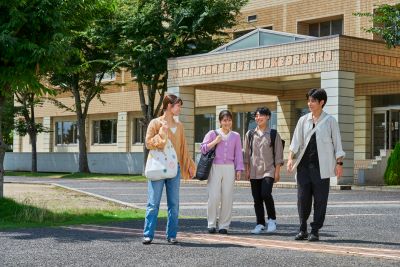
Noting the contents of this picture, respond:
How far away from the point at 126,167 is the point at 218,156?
106ft

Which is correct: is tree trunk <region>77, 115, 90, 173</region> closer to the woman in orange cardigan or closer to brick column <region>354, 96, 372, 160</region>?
brick column <region>354, 96, 372, 160</region>

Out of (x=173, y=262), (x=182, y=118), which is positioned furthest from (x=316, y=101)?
(x=182, y=118)

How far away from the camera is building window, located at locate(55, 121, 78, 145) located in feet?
161

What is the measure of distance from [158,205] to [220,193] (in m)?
1.64

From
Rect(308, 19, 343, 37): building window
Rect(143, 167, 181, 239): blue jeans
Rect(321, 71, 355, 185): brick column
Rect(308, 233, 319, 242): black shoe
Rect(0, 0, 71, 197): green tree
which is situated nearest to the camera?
Rect(143, 167, 181, 239): blue jeans

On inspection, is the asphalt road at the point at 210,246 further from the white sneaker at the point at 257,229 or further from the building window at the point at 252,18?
the building window at the point at 252,18

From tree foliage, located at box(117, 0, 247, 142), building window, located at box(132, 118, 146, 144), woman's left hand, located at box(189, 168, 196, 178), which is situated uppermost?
tree foliage, located at box(117, 0, 247, 142)

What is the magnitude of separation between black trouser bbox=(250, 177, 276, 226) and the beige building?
1458 cm

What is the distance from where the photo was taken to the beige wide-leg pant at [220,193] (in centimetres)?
1073

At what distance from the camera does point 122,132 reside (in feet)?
146

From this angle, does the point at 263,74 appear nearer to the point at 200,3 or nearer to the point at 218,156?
the point at 200,3

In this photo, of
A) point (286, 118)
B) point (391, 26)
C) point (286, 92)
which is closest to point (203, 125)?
point (286, 118)

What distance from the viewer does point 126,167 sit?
42781 mm

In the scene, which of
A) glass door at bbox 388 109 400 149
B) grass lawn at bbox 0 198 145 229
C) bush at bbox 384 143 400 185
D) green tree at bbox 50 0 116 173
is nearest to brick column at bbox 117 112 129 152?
green tree at bbox 50 0 116 173
